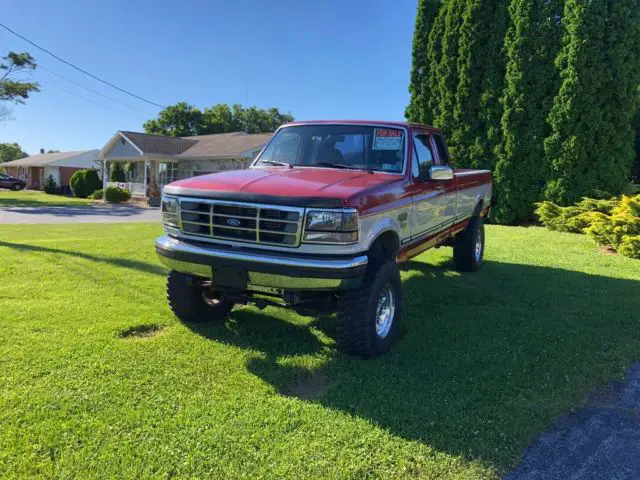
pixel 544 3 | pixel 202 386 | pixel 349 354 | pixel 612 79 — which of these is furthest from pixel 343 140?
pixel 544 3

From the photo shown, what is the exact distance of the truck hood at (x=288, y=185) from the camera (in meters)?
3.82

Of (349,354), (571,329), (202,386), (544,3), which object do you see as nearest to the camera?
(202,386)

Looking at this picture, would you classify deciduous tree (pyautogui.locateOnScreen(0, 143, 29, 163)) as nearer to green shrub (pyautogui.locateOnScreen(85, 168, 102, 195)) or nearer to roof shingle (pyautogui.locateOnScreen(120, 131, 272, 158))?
green shrub (pyautogui.locateOnScreen(85, 168, 102, 195))

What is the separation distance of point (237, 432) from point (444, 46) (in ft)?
54.4

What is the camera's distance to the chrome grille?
3.84 metres

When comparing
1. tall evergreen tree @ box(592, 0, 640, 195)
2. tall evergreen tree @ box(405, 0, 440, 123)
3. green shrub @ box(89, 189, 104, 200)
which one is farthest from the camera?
green shrub @ box(89, 189, 104, 200)

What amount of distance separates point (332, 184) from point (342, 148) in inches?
49.1

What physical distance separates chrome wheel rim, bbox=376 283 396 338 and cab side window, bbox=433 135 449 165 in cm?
270

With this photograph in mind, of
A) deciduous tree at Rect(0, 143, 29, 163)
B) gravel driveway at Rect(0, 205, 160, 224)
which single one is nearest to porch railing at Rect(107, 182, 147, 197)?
gravel driveway at Rect(0, 205, 160, 224)

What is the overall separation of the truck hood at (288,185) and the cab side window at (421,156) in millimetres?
570

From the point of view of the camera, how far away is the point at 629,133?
44.8ft

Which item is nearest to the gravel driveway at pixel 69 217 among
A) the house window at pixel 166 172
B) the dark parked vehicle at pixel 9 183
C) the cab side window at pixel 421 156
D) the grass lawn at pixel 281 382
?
the house window at pixel 166 172

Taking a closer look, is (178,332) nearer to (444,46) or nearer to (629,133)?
(629,133)

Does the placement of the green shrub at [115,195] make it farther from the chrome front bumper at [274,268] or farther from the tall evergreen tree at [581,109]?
the chrome front bumper at [274,268]
